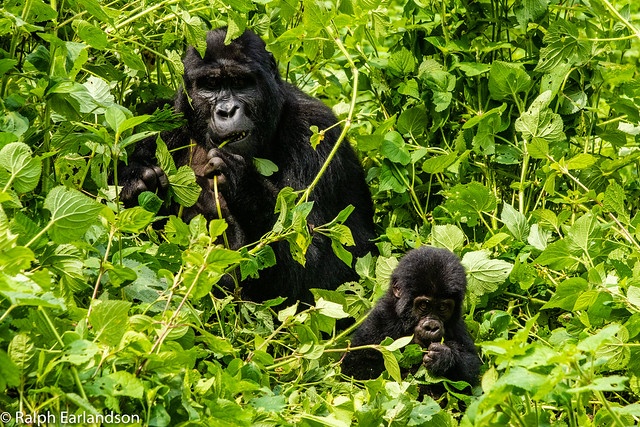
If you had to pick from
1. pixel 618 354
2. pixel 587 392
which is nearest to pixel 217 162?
pixel 618 354

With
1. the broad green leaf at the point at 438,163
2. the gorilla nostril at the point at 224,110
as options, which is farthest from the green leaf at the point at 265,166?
the broad green leaf at the point at 438,163

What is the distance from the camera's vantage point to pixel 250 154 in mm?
4902

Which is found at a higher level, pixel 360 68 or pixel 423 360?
pixel 360 68

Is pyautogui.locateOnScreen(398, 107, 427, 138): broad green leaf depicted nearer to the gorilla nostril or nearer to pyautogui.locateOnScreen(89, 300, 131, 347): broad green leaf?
the gorilla nostril

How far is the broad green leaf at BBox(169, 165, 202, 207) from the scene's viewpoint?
406cm

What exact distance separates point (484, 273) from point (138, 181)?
1.69 m

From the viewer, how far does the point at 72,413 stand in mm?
2605

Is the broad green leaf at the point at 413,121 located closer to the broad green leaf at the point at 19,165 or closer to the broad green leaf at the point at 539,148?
the broad green leaf at the point at 539,148

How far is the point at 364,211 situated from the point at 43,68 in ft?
7.56

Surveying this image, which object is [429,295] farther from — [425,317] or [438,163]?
[438,163]

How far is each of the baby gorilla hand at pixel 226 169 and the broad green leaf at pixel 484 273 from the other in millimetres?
1127

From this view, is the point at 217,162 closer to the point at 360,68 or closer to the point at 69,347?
the point at 360,68

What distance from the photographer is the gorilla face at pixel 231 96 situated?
4852 mm

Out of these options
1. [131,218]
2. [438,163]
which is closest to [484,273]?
[438,163]
